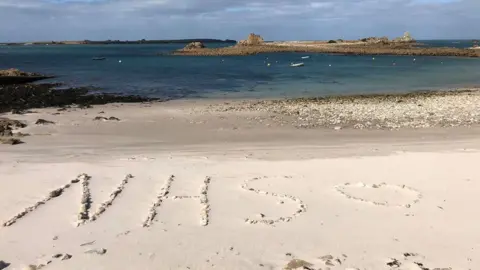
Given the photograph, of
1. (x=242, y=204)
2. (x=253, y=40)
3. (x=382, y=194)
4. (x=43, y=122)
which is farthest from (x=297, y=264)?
(x=253, y=40)

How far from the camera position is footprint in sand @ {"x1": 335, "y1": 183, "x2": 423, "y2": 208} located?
304 inches

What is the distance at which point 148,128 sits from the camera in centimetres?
1670

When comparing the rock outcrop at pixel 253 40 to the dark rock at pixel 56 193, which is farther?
the rock outcrop at pixel 253 40

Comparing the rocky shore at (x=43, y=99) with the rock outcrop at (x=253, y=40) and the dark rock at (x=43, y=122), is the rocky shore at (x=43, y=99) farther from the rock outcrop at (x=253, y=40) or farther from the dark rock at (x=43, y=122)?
the rock outcrop at (x=253, y=40)

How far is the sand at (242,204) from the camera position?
18.8 ft

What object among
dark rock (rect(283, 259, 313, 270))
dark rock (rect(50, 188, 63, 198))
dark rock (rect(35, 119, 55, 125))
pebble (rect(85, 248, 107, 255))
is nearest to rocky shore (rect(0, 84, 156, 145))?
dark rock (rect(35, 119, 55, 125))

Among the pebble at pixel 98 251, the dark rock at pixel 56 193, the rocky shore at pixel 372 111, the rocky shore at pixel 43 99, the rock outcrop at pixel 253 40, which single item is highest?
the rock outcrop at pixel 253 40

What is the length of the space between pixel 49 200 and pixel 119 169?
2.32 meters

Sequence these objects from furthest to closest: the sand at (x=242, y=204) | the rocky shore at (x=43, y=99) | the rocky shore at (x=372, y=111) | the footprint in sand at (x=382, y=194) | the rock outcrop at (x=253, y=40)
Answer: the rock outcrop at (x=253, y=40), the rocky shore at (x=43, y=99), the rocky shore at (x=372, y=111), the footprint in sand at (x=382, y=194), the sand at (x=242, y=204)

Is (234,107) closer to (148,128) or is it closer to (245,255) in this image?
(148,128)

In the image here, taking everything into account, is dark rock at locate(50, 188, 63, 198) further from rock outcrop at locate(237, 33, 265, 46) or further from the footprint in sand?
rock outcrop at locate(237, 33, 265, 46)

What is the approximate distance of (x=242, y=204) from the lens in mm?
7707

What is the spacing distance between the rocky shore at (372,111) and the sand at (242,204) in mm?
2774

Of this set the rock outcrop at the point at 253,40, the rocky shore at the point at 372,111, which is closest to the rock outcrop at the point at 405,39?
the rock outcrop at the point at 253,40
